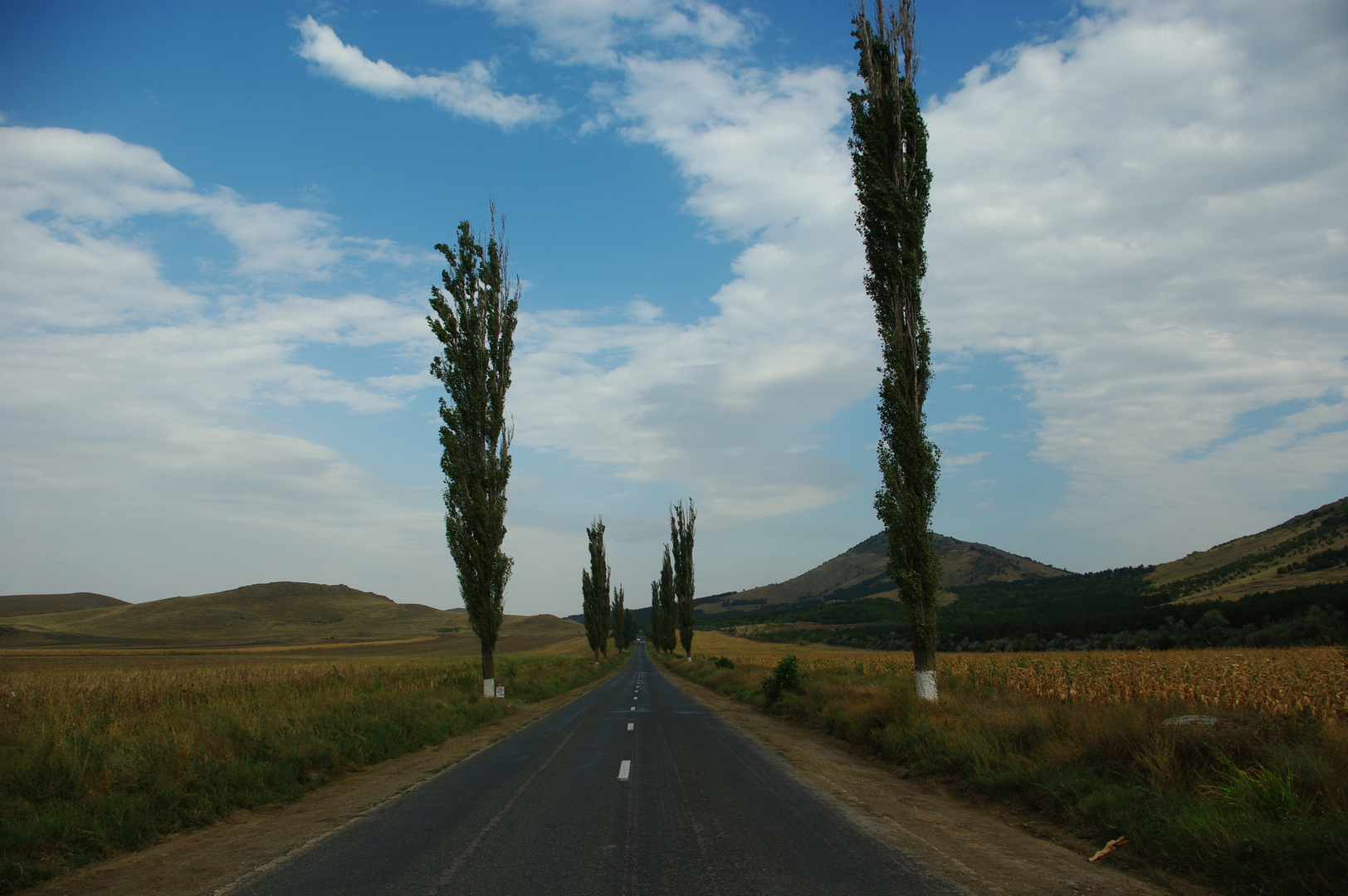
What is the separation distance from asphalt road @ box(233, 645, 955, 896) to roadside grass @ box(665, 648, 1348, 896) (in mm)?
2417

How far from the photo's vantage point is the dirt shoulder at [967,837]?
5.53 m

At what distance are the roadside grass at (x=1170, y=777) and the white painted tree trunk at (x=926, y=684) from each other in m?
1.31

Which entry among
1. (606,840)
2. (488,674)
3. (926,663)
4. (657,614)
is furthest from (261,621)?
(606,840)

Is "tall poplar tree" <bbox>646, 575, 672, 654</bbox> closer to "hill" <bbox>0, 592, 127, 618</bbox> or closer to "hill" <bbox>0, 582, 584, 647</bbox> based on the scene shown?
"hill" <bbox>0, 582, 584, 647</bbox>

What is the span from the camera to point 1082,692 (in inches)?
598

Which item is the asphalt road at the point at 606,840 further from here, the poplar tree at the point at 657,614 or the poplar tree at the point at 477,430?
the poplar tree at the point at 657,614

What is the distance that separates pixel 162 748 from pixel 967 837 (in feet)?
35.5

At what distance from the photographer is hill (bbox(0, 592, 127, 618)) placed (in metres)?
135

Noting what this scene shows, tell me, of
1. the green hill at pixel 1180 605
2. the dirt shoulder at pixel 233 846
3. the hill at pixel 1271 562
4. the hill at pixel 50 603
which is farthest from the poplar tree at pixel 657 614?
the hill at pixel 50 603

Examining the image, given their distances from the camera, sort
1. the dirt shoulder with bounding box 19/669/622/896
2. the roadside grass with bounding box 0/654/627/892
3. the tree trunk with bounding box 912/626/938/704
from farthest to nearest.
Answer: the tree trunk with bounding box 912/626/938/704, the roadside grass with bounding box 0/654/627/892, the dirt shoulder with bounding box 19/669/622/896

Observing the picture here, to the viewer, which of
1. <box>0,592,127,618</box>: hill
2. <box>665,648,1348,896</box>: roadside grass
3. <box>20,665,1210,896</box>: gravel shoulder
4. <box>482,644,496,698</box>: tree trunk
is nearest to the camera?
<box>665,648,1348,896</box>: roadside grass

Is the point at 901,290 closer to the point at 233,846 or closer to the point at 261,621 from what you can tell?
the point at 233,846

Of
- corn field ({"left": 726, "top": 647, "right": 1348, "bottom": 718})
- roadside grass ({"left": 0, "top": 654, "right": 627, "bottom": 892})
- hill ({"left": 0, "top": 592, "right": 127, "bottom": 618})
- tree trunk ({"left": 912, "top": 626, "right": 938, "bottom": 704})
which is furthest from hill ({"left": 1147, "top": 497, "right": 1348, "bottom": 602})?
hill ({"left": 0, "top": 592, "right": 127, "bottom": 618})

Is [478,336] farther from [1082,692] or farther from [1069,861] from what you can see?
[1069,861]
